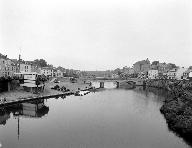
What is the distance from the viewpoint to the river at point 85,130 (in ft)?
118

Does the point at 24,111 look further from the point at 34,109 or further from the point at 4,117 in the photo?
the point at 4,117

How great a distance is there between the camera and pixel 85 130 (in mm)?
43094

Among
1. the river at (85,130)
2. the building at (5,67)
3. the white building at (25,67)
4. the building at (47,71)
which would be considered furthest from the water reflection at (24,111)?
the building at (47,71)

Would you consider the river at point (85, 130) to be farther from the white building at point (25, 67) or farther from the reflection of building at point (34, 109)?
the white building at point (25, 67)

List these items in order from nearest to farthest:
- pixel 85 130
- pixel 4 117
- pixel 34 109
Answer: pixel 85 130 < pixel 4 117 < pixel 34 109

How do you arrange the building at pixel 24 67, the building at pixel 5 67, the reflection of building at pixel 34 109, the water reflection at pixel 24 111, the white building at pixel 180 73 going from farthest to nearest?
the white building at pixel 180 73
the building at pixel 24 67
the building at pixel 5 67
the reflection of building at pixel 34 109
the water reflection at pixel 24 111

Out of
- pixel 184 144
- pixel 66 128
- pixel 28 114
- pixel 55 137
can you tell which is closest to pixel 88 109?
pixel 28 114

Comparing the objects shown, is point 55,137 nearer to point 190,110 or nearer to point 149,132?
point 149,132

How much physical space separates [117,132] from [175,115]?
13.5m

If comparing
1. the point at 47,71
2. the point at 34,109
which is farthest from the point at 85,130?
the point at 47,71

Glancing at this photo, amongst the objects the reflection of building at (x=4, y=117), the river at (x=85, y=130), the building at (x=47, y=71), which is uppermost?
the building at (x=47, y=71)

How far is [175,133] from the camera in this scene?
137ft

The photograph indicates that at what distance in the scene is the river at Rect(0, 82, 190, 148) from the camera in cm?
3609

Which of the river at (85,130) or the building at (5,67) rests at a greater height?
the building at (5,67)
